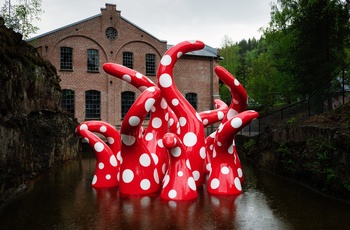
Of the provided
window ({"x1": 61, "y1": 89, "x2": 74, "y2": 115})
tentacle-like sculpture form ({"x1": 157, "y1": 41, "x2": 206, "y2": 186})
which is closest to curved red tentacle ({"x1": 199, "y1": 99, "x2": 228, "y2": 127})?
tentacle-like sculpture form ({"x1": 157, "y1": 41, "x2": 206, "y2": 186})

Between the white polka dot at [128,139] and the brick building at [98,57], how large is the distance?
15481 millimetres

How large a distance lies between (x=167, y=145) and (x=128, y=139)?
870mm

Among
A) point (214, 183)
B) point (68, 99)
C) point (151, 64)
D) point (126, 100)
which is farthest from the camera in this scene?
point (151, 64)

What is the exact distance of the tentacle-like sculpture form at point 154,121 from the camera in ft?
23.8

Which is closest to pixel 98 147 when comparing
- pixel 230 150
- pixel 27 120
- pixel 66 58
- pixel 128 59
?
pixel 27 120

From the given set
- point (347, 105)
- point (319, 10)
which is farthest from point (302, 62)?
point (347, 105)

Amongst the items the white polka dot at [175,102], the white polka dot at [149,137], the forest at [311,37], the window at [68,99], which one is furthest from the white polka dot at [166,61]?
the window at [68,99]

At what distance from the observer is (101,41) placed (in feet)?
71.8

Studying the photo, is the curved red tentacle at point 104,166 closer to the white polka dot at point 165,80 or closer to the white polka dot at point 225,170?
the white polka dot at point 165,80

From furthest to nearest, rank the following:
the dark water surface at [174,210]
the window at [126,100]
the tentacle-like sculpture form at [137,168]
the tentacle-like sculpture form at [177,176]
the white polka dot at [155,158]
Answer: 1. the window at [126,100]
2. the white polka dot at [155,158]
3. the tentacle-like sculpture form at [137,168]
4. the tentacle-like sculpture form at [177,176]
5. the dark water surface at [174,210]

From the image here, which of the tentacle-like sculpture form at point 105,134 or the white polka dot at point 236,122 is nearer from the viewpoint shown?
the white polka dot at point 236,122

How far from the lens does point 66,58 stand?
2139 centimetres

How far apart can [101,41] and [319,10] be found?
13.5 meters

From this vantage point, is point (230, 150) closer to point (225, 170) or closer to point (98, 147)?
point (225, 170)
